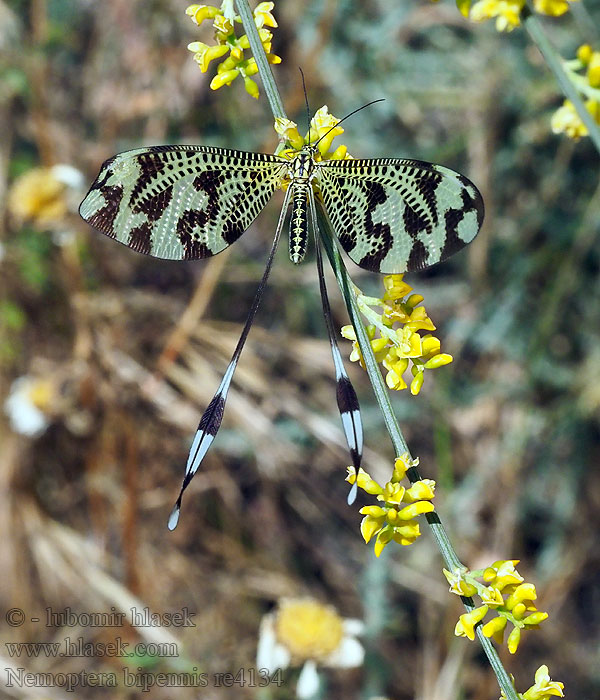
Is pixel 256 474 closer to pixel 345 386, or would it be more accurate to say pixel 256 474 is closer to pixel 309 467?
pixel 309 467

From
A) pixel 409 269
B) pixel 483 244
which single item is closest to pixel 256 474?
pixel 483 244

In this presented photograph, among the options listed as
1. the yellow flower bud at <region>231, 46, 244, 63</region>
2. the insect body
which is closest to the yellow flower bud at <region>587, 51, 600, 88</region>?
the insect body

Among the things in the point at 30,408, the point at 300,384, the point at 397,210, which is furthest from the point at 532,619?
the point at 30,408

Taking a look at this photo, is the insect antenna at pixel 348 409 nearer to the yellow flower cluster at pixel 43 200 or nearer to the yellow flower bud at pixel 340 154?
the yellow flower bud at pixel 340 154

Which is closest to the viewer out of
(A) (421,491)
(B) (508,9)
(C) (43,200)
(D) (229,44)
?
(B) (508,9)

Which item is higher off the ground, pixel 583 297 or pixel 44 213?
pixel 44 213

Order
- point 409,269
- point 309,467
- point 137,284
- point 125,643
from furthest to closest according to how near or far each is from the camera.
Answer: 1. point 137,284
2. point 309,467
3. point 125,643
4. point 409,269

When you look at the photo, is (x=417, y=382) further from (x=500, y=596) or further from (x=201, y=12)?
(x=201, y=12)
